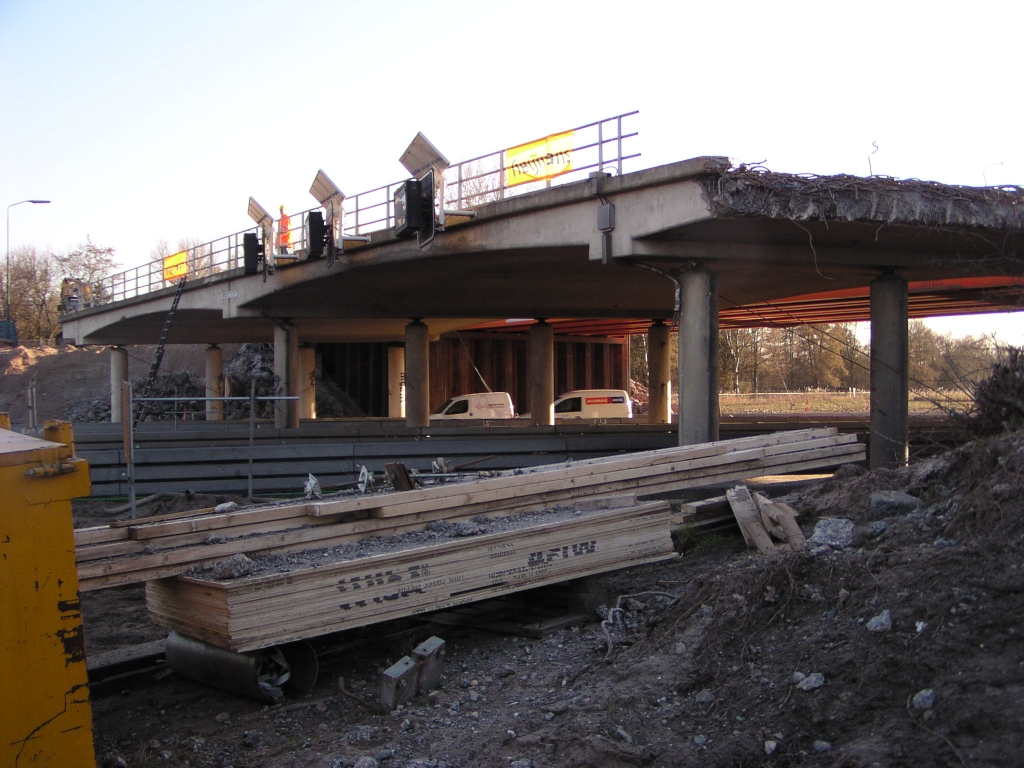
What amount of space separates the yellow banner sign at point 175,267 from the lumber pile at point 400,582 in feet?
88.7

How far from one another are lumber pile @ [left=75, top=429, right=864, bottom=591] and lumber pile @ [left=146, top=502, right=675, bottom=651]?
0.36 metres

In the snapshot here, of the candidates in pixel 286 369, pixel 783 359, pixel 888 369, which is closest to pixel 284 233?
pixel 286 369

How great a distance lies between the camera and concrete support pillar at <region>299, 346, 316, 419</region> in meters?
38.4

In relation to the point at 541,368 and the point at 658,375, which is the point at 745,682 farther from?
the point at 658,375

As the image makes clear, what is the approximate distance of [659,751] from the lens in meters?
4.24

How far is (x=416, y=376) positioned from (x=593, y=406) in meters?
9.87

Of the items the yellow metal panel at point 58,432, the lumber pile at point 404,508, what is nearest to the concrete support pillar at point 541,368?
the lumber pile at point 404,508

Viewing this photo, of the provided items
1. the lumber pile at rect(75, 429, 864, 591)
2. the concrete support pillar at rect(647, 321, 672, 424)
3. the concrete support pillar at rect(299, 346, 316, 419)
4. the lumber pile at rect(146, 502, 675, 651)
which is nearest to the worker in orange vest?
the concrete support pillar at rect(299, 346, 316, 419)

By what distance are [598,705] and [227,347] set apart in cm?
6278

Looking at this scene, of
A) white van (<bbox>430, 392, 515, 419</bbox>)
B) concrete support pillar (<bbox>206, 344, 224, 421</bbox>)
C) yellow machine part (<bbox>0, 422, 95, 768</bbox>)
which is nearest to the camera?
yellow machine part (<bbox>0, 422, 95, 768</bbox>)

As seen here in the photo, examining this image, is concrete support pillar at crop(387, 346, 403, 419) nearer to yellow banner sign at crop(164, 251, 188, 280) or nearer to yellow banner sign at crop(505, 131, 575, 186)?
yellow banner sign at crop(164, 251, 188, 280)

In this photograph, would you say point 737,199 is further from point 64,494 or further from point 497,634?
point 64,494

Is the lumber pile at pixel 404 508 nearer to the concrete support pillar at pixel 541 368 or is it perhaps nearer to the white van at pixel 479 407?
the concrete support pillar at pixel 541 368

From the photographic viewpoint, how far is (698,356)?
14.4 metres
